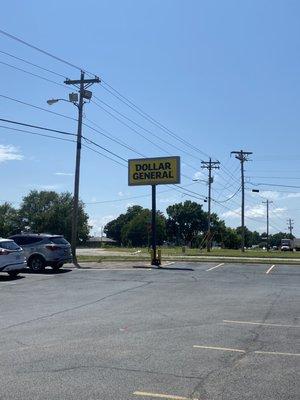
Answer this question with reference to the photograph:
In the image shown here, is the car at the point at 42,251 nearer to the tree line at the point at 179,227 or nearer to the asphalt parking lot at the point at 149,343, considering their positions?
the asphalt parking lot at the point at 149,343

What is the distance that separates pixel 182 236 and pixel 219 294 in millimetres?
137533

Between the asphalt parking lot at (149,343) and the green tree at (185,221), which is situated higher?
the green tree at (185,221)

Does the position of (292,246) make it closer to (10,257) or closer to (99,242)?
(99,242)

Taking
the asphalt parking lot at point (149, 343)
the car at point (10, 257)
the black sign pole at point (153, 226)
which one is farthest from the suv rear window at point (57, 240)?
the asphalt parking lot at point (149, 343)

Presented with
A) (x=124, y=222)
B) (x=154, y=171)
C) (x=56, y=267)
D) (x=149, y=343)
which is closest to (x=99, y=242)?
(x=124, y=222)

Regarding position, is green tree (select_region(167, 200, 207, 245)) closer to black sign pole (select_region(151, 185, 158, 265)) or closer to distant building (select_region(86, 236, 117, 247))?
distant building (select_region(86, 236, 117, 247))

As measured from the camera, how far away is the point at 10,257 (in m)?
20.7

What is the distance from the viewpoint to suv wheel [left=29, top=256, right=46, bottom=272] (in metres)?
24.2

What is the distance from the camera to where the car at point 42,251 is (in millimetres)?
24141

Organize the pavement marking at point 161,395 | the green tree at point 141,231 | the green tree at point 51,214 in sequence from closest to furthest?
1. the pavement marking at point 161,395
2. the green tree at point 51,214
3. the green tree at point 141,231

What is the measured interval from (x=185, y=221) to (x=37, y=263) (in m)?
128

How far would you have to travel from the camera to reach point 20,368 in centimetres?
698

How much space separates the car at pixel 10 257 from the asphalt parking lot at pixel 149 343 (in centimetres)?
342

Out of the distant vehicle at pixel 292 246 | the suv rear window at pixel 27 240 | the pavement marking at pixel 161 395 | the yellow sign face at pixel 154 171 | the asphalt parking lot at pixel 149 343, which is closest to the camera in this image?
the pavement marking at pixel 161 395
